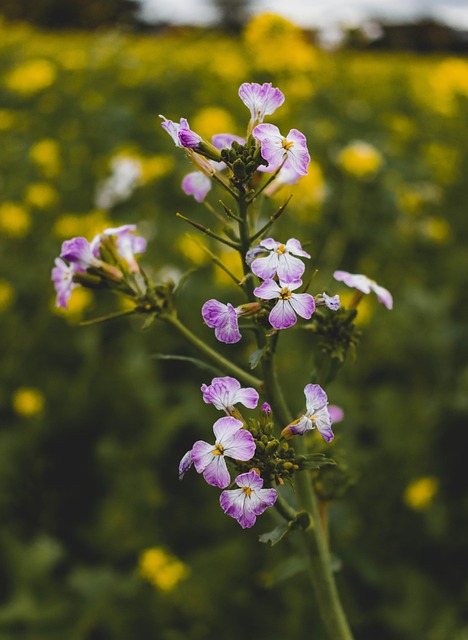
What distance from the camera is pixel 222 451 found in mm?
888

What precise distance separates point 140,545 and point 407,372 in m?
1.55

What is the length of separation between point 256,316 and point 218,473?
0.24 meters

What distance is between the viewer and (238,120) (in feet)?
16.6

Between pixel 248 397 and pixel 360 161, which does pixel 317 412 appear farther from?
pixel 360 161

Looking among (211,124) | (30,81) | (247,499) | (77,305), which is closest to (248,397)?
(247,499)

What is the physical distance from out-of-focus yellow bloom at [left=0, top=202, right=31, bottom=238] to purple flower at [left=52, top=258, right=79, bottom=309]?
86.8 inches

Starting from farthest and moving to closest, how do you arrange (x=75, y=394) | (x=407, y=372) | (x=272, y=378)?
(x=407, y=372)
(x=75, y=394)
(x=272, y=378)

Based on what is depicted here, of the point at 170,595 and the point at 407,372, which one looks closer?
the point at 170,595

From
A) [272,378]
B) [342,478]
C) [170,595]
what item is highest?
[272,378]

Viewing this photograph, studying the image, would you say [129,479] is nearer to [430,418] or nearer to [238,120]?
[430,418]

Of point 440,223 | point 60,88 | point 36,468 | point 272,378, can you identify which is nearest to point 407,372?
point 440,223

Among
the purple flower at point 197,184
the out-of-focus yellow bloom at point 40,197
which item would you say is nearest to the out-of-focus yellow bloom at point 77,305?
the out-of-focus yellow bloom at point 40,197

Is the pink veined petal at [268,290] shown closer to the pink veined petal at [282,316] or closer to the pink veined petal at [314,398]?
the pink veined petal at [282,316]

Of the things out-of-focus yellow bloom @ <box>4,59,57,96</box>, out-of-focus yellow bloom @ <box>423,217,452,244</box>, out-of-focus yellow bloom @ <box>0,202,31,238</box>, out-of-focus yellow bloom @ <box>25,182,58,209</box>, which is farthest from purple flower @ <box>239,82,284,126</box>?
out-of-focus yellow bloom @ <box>4,59,57,96</box>
